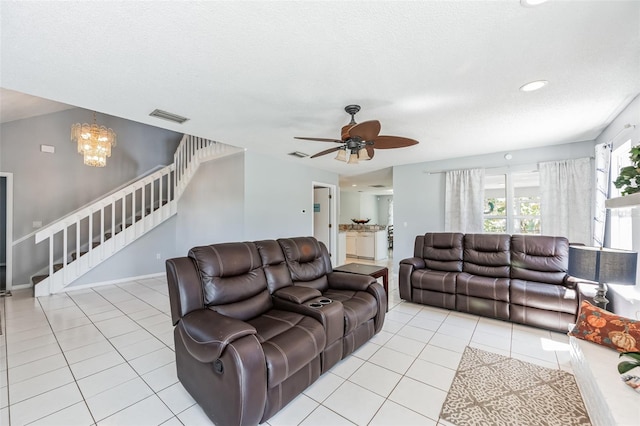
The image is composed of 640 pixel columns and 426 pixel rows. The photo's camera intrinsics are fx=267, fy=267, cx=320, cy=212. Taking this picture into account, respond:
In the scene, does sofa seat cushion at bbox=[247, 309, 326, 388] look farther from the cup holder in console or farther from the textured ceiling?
the textured ceiling

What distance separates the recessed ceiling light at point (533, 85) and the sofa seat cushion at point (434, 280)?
2.34 meters

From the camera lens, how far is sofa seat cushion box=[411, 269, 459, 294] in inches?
144

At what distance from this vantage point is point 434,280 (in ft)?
12.3

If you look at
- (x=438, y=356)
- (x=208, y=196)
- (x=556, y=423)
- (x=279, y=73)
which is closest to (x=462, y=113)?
(x=279, y=73)

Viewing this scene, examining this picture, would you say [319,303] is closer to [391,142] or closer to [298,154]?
[391,142]

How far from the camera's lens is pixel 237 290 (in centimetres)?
223

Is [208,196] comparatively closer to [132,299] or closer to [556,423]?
[132,299]

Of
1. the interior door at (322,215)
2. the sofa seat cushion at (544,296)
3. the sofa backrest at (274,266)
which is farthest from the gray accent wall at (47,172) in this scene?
the sofa seat cushion at (544,296)

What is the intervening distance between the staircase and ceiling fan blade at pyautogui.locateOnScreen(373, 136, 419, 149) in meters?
2.91

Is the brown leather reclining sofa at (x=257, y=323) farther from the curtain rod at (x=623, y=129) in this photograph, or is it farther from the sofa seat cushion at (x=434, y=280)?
the curtain rod at (x=623, y=129)

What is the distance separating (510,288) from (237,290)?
3.23m

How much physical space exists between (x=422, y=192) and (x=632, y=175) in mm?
3795

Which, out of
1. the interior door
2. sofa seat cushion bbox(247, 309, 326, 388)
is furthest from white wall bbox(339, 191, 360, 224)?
sofa seat cushion bbox(247, 309, 326, 388)

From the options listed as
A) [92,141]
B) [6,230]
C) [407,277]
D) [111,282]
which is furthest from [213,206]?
[407,277]
